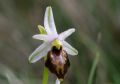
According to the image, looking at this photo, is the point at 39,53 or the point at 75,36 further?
the point at 75,36

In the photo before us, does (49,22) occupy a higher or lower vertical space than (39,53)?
higher

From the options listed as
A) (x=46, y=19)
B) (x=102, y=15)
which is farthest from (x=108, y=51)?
Answer: (x=46, y=19)

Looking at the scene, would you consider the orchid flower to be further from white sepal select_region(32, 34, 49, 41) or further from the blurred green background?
the blurred green background

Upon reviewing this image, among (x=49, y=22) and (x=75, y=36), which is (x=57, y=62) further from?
(x=75, y=36)

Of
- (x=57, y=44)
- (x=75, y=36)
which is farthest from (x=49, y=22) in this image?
(x=75, y=36)

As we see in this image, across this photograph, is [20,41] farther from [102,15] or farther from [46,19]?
[46,19]

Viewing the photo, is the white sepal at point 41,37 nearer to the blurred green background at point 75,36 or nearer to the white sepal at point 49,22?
the white sepal at point 49,22

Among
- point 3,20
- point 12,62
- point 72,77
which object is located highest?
point 3,20

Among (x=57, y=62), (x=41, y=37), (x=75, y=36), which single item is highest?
(x=75, y=36)
